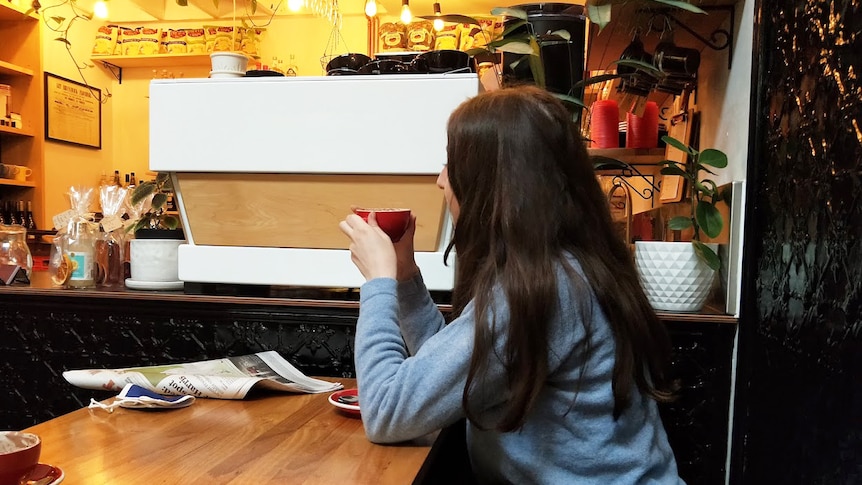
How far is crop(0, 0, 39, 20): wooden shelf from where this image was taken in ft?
12.2

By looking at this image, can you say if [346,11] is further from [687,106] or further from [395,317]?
[395,317]

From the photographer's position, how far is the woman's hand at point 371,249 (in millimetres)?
1055

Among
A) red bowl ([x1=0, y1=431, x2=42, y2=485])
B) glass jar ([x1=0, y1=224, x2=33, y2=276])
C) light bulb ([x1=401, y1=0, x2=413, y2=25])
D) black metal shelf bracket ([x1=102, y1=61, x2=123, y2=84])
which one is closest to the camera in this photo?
red bowl ([x1=0, y1=431, x2=42, y2=485])

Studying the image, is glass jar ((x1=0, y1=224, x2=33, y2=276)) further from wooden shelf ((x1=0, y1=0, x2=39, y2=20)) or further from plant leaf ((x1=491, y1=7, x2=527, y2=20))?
wooden shelf ((x1=0, y1=0, x2=39, y2=20))

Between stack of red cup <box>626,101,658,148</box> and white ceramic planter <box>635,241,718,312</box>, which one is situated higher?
stack of red cup <box>626,101,658,148</box>

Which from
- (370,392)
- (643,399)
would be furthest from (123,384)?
(643,399)

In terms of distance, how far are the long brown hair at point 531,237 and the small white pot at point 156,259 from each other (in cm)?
89

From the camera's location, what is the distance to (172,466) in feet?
2.77

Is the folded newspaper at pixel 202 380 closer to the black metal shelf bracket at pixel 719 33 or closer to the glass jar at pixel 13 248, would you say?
the glass jar at pixel 13 248

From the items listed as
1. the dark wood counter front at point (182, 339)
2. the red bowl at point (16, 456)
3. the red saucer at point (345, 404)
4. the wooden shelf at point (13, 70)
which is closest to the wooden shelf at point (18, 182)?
the wooden shelf at point (13, 70)

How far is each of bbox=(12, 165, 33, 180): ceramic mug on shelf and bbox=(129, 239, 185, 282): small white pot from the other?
9.30 ft

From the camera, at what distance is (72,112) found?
4242 millimetres

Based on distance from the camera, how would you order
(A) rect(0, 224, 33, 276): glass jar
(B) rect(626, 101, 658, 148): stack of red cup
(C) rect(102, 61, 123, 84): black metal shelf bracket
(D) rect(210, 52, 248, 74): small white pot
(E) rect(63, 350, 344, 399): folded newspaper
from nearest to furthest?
(E) rect(63, 350, 344, 399): folded newspaper
(D) rect(210, 52, 248, 74): small white pot
(A) rect(0, 224, 33, 276): glass jar
(B) rect(626, 101, 658, 148): stack of red cup
(C) rect(102, 61, 123, 84): black metal shelf bracket

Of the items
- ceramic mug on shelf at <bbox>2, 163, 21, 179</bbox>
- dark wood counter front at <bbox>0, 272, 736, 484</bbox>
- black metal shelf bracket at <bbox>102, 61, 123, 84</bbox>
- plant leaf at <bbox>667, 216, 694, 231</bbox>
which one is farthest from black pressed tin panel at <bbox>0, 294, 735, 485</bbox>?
black metal shelf bracket at <bbox>102, 61, 123, 84</bbox>
